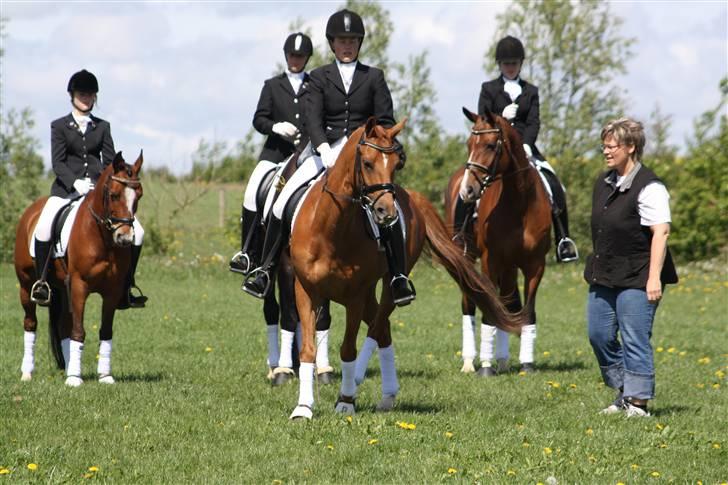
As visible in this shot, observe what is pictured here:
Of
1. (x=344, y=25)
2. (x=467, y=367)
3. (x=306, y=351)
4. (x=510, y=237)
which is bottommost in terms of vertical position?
(x=467, y=367)

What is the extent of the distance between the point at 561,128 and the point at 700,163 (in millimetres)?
4130

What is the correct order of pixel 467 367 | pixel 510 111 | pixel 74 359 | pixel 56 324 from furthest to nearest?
pixel 510 111 → pixel 467 367 → pixel 56 324 → pixel 74 359

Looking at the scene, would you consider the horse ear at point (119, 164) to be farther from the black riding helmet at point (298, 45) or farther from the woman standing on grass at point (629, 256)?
the woman standing on grass at point (629, 256)

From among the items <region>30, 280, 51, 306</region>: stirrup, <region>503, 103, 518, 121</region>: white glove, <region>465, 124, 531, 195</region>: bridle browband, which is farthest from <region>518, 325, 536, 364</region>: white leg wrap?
<region>30, 280, 51, 306</region>: stirrup

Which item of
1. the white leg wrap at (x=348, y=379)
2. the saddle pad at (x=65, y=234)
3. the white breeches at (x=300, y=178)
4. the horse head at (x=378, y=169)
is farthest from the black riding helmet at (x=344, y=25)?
the saddle pad at (x=65, y=234)

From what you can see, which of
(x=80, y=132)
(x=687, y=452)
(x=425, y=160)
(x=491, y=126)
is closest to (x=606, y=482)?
(x=687, y=452)

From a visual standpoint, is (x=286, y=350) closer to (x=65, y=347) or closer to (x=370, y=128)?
(x=65, y=347)

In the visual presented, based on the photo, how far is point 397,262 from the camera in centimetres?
961

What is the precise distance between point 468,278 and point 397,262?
1440mm

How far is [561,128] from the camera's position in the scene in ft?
107

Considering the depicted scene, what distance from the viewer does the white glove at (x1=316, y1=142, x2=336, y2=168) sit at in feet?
31.6

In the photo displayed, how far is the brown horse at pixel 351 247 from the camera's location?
852cm

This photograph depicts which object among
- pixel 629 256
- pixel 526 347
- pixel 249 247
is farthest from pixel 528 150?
pixel 629 256

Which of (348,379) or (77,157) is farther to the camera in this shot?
(77,157)
